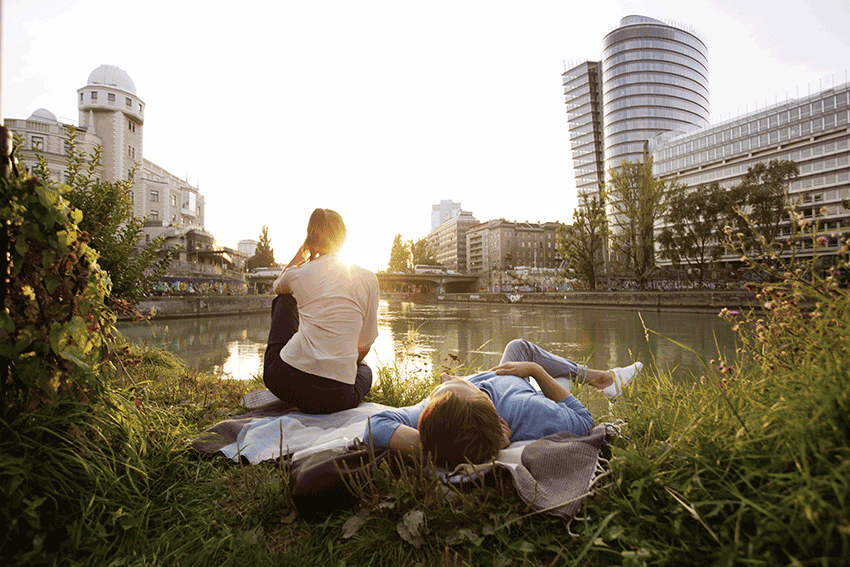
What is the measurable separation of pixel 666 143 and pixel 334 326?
7568 centimetres

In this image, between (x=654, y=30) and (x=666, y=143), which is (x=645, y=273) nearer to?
(x=666, y=143)

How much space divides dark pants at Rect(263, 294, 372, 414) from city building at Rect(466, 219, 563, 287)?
91.8m

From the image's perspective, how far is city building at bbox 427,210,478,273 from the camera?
123438mm

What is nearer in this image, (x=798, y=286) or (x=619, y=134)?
(x=798, y=286)

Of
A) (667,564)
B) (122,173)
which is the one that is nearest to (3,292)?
(667,564)

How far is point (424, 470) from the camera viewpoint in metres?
1.48

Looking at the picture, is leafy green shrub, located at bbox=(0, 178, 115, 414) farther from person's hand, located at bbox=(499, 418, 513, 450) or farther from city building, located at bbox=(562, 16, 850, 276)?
city building, located at bbox=(562, 16, 850, 276)

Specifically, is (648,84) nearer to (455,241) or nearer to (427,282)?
(427,282)

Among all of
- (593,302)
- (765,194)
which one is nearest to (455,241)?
(593,302)

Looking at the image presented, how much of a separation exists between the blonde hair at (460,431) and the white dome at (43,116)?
2427 inches

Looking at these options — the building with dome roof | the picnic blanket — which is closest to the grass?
the picnic blanket

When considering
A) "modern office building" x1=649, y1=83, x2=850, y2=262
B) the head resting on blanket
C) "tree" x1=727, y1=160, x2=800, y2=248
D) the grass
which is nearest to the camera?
the grass

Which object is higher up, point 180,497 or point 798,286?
point 798,286

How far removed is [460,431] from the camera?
1.44 metres
